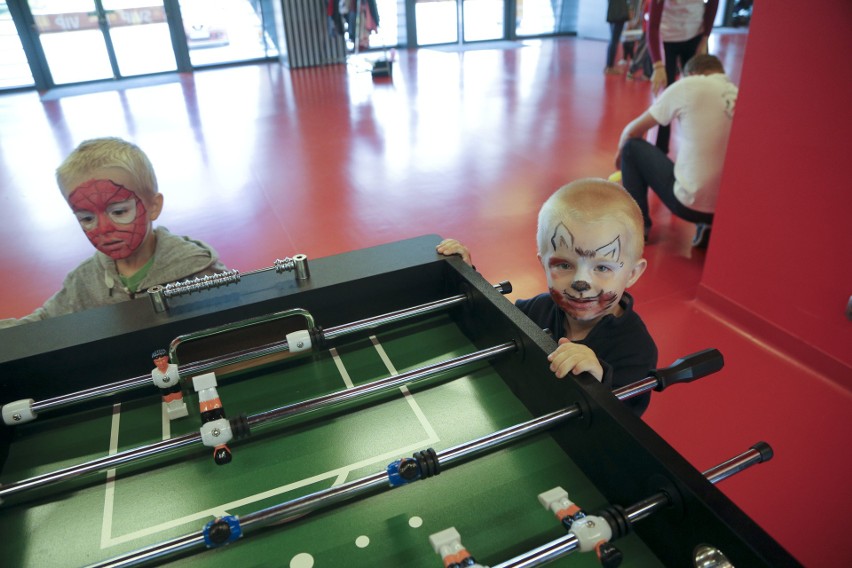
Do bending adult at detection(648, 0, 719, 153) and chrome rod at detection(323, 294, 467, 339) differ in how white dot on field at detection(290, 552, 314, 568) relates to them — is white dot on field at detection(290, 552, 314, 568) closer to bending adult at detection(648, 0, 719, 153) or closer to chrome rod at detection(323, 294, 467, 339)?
chrome rod at detection(323, 294, 467, 339)

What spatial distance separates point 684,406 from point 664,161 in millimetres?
1533

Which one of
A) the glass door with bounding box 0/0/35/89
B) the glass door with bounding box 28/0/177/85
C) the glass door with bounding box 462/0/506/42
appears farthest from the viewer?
the glass door with bounding box 462/0/506/42

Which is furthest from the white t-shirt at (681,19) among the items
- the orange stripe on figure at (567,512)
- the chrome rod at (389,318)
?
the orange stripe on figure at (567,512)

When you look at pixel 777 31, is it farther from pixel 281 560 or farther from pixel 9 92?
pixel 9 92

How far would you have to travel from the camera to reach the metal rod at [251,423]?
0.81 m

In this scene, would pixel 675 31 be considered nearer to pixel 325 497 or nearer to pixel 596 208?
pixel 596 208

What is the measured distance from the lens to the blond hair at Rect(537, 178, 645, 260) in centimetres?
104

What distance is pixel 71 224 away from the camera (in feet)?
12.0

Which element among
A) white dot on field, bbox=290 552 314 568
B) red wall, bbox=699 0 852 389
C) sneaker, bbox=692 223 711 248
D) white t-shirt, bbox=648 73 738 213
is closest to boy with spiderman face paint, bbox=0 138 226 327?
white dot on field, bbox=290 552 314 568

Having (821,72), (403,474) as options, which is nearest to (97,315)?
(403,474)

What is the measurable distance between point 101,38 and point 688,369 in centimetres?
989

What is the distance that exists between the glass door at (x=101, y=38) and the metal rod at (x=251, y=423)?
30.8 feet

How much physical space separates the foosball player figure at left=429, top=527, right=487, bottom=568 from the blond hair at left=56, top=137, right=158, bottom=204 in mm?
1206

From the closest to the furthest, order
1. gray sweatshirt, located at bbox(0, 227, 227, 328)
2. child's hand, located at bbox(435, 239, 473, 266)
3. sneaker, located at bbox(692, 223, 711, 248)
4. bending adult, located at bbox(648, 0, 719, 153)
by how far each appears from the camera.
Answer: child's hand, located at bbox(435, 239, 473, 266) → gray sweatshirt, located at bbox(0, 227, 227, 328) → sneaker, located at bbox(692, 223, 711, 248) → bending adult, located at bbox(648, 0, 719, 153)
